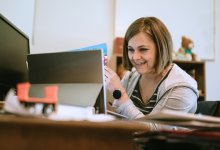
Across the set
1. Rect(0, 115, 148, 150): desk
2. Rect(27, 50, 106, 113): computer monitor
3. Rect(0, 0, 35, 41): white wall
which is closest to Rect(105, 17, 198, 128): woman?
Rect(27, 50, 106, 113): computer monitor

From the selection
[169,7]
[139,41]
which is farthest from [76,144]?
[169,7]

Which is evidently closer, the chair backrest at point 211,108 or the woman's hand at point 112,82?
the woman's hand at point 112,82

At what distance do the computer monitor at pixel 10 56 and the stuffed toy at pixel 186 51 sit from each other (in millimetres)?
1639

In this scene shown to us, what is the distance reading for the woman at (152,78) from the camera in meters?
1.12

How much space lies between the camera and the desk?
481mm

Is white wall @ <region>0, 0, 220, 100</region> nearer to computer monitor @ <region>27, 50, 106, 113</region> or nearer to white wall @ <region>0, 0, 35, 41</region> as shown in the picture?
white wall @ <region>0, 0, 35, 41</region>

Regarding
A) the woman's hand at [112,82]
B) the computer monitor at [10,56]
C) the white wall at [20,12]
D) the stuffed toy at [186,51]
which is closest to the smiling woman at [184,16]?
the stuffed toy at [186,51]

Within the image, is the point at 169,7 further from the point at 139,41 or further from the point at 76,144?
the point at 76,144

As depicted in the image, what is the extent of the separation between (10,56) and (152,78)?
0.71m

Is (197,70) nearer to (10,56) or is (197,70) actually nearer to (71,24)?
(71,24)

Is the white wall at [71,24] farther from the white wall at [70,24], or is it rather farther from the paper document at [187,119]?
the paper document at [187,119]

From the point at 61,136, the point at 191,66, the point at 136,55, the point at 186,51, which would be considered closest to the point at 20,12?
the point at 136,55

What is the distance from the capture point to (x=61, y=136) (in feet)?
1.63

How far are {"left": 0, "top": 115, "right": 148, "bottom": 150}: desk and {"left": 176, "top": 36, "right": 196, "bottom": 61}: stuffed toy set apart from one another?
2.20 metres
